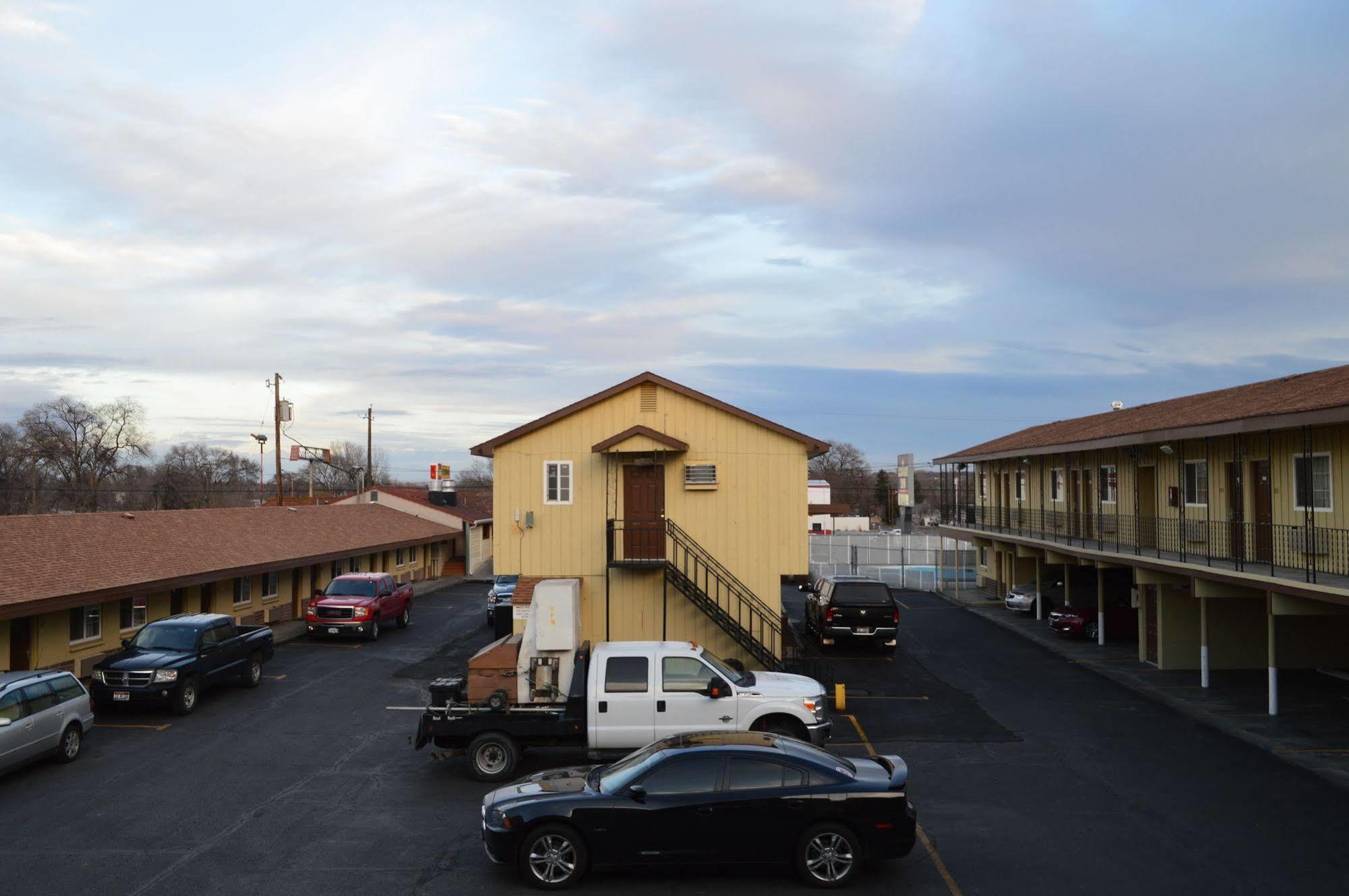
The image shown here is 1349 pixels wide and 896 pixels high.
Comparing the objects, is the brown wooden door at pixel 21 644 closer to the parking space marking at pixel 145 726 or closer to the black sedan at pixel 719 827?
the parking space marking at pixel 145 726

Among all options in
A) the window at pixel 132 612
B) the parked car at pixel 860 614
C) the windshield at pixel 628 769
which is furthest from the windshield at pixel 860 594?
the window at pixel 132 612

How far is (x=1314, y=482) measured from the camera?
17719mm

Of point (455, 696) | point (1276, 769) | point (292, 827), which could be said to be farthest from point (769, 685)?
point (1276, 769)

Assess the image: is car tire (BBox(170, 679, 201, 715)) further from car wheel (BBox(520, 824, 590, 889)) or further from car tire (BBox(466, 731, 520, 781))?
car wheel (BBox(520, 824, 590, 889))

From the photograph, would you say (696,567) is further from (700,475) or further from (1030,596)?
(1030,596)

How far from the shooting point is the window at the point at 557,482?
21.3 m

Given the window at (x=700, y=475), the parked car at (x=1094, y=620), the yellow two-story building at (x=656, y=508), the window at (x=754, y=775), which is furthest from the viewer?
the parked car at (x=1094, y=620)

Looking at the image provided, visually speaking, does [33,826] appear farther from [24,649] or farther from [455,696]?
[24,649]

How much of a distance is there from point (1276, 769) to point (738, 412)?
11918mm

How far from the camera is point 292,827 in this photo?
36.6ft

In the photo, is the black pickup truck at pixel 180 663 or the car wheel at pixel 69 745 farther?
the black pickup truck at pixel 180 663

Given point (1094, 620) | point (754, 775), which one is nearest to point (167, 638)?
point (754, 775)

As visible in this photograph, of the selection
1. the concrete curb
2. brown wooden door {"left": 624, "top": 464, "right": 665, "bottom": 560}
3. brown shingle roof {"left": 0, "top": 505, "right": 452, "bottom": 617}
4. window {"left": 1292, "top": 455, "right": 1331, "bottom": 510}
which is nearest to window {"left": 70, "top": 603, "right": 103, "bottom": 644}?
brown shingle roof {"left": 0, "top": 505, "right": 452, "bottom": 617}

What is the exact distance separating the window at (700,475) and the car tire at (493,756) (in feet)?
29.9
